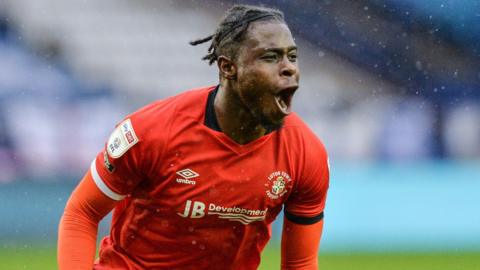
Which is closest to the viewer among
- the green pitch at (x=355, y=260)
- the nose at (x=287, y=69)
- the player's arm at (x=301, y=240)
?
the nose at (x=287, y=69)

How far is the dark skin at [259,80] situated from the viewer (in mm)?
3734

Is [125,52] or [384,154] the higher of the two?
[125,52]

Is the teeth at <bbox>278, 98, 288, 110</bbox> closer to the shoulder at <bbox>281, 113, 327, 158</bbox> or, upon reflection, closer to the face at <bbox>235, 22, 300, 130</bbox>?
the face at <bbox>235, 22, 300, 130</bbox>

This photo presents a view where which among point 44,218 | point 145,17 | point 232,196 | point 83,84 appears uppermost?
point 145,17

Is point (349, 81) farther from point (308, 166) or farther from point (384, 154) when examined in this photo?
point (308, 166)

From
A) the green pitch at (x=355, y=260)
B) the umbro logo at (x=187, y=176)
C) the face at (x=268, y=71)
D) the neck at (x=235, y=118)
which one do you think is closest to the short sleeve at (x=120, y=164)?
the umbro logo at (x=187, y=176)

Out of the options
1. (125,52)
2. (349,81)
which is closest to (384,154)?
(349,81)

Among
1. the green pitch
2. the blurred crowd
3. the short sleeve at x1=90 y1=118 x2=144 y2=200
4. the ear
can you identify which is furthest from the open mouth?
the blurred crowd

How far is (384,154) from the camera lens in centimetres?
969

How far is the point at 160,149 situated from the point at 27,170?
19.5 feet

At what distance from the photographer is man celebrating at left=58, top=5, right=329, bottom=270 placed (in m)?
3.79

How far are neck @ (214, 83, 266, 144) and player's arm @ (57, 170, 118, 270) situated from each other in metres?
0.60

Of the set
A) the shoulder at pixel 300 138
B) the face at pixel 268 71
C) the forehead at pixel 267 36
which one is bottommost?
the shoulder at pixel 300 138

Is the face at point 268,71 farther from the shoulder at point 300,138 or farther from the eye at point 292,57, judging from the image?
the shoulder at point 300,138
